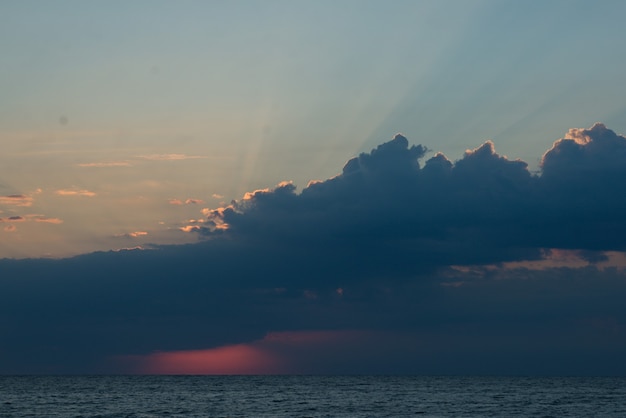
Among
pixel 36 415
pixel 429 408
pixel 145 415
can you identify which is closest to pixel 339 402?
pixel 429 408

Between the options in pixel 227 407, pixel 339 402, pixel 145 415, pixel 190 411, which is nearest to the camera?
pixel 145 415

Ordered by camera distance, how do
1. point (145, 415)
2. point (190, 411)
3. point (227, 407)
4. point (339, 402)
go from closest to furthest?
point (145, 415), point (190, 411), point (227, 407), point (339, 402)

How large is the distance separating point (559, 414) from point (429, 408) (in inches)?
875

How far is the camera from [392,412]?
419 ft

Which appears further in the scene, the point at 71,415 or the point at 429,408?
the point at 429,408

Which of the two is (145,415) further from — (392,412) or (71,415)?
(392,412)

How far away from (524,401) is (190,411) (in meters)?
72.7

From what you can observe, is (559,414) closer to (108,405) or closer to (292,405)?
(292,405)

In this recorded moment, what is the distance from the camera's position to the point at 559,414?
129 meters

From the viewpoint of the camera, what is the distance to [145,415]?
12400cm

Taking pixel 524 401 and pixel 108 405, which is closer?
pixel 108 405

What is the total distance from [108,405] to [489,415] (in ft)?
232

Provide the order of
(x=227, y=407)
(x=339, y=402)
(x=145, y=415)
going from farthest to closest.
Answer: (x=339, y=402), (x=227, y=407), (x=145, y=415)

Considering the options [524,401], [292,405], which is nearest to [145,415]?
[292,405]
